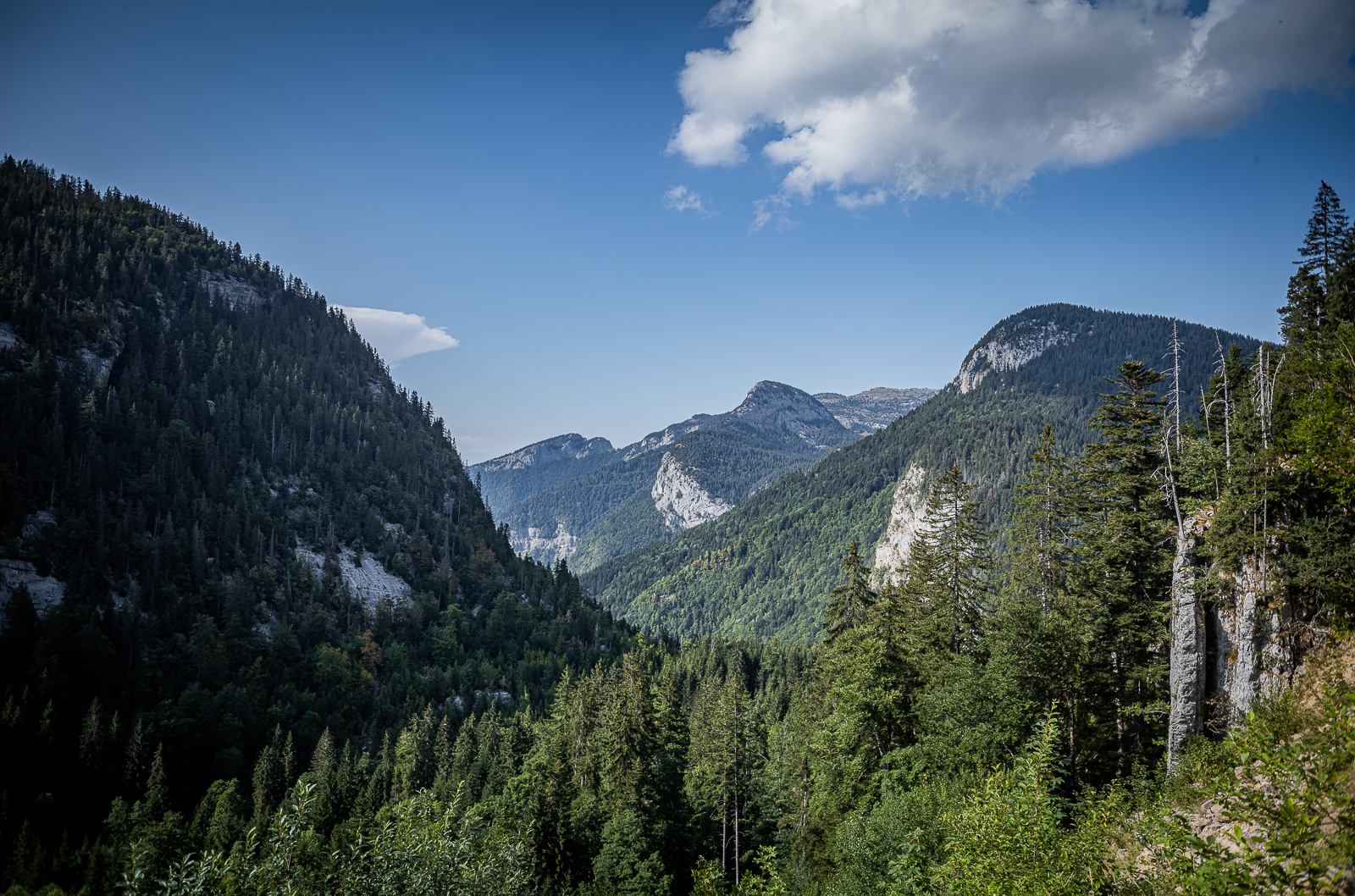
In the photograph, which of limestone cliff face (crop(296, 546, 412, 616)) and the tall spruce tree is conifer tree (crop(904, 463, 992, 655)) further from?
limestone cliff face (crop(296, 546, 412, 616))

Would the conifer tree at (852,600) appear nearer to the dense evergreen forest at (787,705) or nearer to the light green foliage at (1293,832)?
the dense evergreen forest at (787,705)

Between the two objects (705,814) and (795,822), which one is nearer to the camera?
(795,822)

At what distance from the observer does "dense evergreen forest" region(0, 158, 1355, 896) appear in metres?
18.2

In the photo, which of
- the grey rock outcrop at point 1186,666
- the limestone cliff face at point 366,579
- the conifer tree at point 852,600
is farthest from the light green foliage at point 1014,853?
the limestone cliff face at point 366,579

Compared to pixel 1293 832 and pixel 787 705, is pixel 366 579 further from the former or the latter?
pixel 1293 832

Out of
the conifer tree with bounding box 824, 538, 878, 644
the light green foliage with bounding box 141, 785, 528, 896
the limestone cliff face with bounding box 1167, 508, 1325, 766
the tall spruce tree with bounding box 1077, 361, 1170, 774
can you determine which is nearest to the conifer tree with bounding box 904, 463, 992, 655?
the conifer tree with bounding box 824, 538, 878, 644

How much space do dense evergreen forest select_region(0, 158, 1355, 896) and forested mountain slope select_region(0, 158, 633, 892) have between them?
81 cm

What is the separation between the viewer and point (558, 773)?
158 feet

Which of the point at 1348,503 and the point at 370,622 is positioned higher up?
the point at 1348,503

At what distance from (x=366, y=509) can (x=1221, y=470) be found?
187014 mm

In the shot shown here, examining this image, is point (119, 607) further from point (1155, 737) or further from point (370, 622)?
point (1155, 737)

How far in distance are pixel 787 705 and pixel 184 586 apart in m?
122

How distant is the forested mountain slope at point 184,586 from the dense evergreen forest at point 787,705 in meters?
0.81

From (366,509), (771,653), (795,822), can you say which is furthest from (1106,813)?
(366,509)
